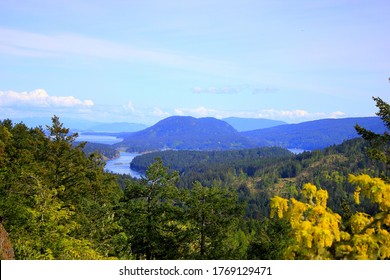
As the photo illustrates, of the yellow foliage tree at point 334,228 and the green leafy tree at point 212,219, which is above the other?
the yellow foliage tree at point 334,228

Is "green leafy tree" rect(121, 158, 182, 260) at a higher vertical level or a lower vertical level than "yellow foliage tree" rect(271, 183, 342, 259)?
lower

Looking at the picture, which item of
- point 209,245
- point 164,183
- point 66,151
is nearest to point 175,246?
point 209,245

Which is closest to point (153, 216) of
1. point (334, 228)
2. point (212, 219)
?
point (212, 219)

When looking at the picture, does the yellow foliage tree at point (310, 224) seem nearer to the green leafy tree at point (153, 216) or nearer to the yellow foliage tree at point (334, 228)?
the yellow foliage tree at point (334, 228)

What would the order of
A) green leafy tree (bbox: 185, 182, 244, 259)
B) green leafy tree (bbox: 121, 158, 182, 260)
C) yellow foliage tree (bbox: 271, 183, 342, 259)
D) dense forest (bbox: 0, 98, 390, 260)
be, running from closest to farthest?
yellow foliage tree (bbox: 271, 183, 342, 259), dense forest (bbox: 0, 98, 390, 260), green leafy tree (bbox: 185, 182, 244, 259), green leafy tree (bbox: 121, 158, 182, 260)

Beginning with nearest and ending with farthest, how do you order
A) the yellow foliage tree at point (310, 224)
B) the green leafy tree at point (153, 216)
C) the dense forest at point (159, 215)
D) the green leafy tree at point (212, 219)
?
the yellow foliage tree at point (310, 224)
the dense forest at point (159, 215)
the green leafy tree at point (212, 219)
the green leafy tree at point (153, 216)

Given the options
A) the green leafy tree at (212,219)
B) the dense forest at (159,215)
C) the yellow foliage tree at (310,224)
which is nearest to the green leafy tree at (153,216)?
the dense forest at (159,215)

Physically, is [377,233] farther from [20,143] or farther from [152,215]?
[20,143]

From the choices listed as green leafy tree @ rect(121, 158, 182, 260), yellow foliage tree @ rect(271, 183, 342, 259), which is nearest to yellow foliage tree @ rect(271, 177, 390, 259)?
yellow foliage tree @ rect(271, 183, 342, 259)

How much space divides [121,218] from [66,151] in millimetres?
8591

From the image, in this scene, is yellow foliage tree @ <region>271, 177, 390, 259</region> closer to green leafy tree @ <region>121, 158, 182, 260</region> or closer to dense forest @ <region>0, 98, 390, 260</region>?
dense forest @ <region>0, 98, 390, 260</region>

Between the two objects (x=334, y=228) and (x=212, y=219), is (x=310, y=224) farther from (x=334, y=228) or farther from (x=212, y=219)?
(x=212, y=219)
